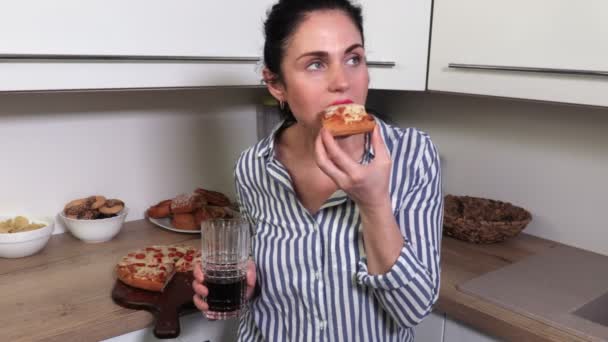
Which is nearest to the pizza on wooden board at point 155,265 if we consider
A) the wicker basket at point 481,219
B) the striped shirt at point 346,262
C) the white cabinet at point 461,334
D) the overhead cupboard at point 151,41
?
the striped shirt at point 346,262

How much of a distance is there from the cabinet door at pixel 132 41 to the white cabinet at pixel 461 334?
28.8 inches

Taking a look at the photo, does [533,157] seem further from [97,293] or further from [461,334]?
[97,293]

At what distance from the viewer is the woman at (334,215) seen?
869 millimetres

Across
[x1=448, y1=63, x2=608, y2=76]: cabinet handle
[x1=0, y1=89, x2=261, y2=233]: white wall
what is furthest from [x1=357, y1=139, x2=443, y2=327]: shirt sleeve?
[x1=0, y1=89, x2=261, y2=233]: white wall

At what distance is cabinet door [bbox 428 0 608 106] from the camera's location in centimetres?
117

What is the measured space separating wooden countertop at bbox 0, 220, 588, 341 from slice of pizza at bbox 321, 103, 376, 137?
1.78 feet

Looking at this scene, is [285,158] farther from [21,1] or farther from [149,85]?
[21,1]

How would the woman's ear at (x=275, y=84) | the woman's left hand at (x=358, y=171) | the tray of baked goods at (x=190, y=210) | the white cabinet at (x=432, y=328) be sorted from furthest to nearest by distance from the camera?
the tray of baked goods at (x=190, y=210) < the white cabinet at (x=432, y=328) < the woman's ear at (x=275, y=84) < the woman's left hand at (x=358, y=171)

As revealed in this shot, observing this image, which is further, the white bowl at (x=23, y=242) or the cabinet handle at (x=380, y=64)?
the cabinet handle at (x=380, y=64)

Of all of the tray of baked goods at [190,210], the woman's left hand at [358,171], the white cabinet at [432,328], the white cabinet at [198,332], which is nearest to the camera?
the woman's left hand at [358,171]

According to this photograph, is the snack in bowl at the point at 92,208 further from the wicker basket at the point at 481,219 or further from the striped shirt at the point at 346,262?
the wicker basket at the point at 481,219

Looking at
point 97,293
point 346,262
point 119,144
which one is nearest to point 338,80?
point 346,262

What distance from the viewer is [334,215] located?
988 millimetres

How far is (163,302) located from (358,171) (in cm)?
56
